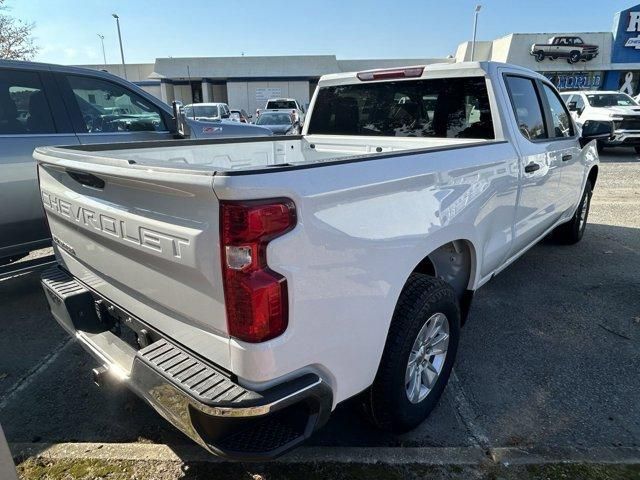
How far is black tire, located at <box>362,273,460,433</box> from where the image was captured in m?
2.22

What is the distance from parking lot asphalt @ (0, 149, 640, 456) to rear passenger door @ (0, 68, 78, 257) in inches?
27.5

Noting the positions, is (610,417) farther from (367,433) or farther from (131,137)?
(131,137)

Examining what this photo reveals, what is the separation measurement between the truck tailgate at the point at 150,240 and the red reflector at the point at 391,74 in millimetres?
2563

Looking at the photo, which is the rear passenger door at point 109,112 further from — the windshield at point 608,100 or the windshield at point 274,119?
the windshield at point 608,100

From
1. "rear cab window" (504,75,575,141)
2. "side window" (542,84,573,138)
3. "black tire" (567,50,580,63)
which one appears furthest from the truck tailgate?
"black tire" (567,50,580,63)

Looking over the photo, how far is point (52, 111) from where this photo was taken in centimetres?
430

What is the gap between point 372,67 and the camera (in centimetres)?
3653

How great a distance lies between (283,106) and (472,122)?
23.5m

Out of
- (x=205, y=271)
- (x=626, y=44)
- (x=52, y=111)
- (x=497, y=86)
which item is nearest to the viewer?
(x=205, y=271)

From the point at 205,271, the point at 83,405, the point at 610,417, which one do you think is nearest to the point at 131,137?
the point at 83,405

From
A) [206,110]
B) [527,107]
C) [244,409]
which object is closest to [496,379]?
[244,409]

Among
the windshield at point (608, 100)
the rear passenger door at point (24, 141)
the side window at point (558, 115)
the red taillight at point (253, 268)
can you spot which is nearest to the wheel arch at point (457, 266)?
the red taillight at point (253, 268)

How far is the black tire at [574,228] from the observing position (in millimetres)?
5617

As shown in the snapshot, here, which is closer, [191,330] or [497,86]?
[191,330]
